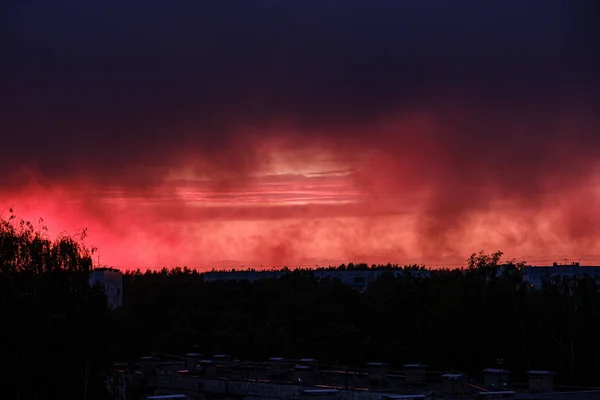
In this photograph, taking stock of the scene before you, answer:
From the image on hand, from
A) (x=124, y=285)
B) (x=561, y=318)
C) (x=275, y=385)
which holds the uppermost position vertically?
(x=124, y=285)

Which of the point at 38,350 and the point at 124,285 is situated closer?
the point at 38,350

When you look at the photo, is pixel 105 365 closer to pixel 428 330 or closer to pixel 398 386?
pixel 398 386

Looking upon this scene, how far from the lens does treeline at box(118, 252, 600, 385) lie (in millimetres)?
51469

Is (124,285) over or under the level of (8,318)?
over

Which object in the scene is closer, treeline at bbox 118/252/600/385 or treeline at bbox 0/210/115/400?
treeline at bbox 0/210/115/400

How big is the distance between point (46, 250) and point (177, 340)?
39.0 m

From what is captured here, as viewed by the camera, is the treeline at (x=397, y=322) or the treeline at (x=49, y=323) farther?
the treeline at (x=397, y=322)

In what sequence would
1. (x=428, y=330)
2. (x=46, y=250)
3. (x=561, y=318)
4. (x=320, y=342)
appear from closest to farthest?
(x=46, y=250) → (x=561, y=318) → (x=428, y=330) → (x=320, y=342)

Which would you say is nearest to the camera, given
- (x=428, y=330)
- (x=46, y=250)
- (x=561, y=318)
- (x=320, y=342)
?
(x=46, y=250)

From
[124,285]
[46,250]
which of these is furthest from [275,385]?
[124,285]

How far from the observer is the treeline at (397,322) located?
169ft

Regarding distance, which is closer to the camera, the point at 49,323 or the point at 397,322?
the point at 49,323

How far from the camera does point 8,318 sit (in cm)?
2897

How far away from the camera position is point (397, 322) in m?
65.1
